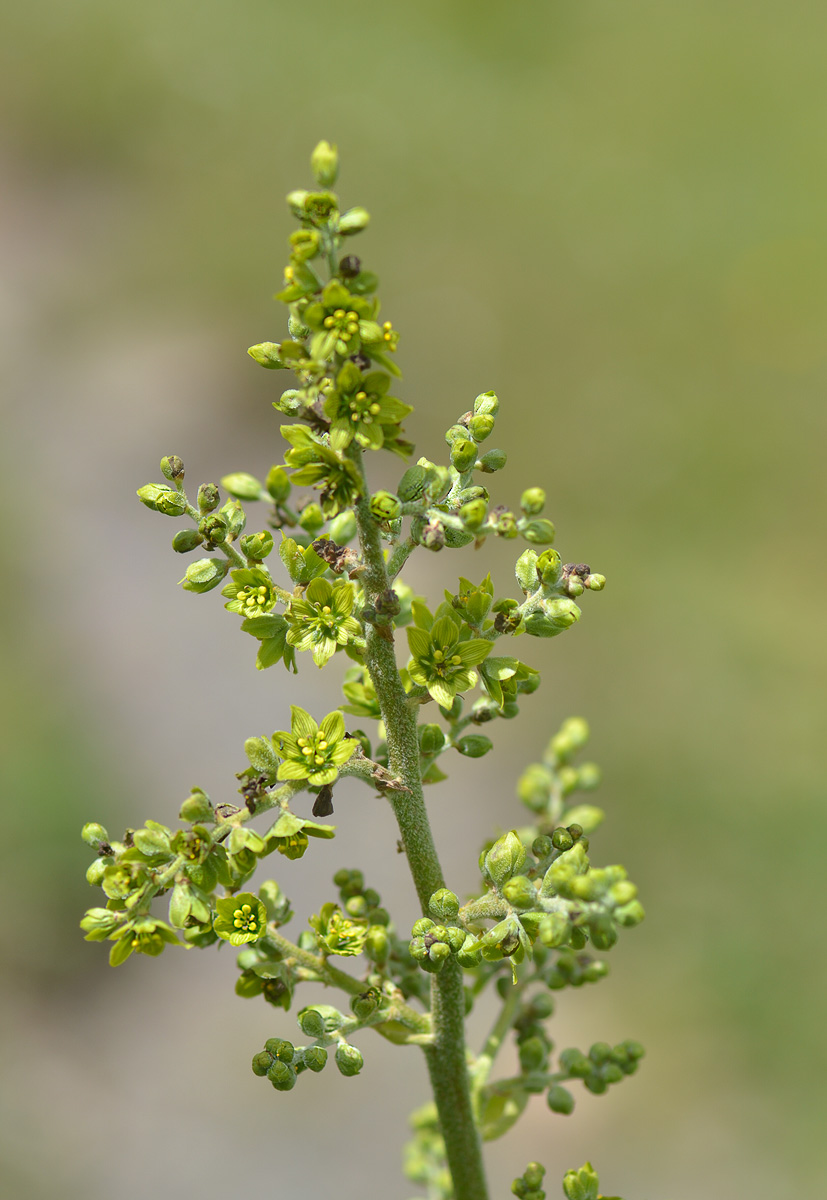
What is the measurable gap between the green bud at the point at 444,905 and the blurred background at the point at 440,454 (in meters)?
5.63

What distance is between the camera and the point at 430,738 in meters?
2.13

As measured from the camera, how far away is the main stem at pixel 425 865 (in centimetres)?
188

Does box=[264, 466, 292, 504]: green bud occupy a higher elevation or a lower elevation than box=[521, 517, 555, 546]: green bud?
higher

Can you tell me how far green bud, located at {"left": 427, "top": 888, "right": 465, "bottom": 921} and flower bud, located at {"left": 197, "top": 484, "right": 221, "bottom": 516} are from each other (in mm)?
934

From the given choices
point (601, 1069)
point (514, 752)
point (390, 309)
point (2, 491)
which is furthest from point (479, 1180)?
point (390, 309)

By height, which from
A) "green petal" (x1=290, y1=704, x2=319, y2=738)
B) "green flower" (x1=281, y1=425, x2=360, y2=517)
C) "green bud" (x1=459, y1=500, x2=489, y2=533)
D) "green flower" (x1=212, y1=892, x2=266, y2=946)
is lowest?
"green flower" (x1=212, y1=892, x2=266, y2=946)

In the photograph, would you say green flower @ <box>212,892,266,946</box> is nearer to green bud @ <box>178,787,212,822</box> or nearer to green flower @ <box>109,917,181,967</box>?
green flower @ <box>109,917,181,967</box>

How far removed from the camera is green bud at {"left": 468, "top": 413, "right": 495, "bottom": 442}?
199 centimetres

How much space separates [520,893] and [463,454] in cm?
88

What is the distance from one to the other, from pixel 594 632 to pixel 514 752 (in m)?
1.39

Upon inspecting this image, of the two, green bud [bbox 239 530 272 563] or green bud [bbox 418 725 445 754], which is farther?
green bud [bbox 418 725 445 754]

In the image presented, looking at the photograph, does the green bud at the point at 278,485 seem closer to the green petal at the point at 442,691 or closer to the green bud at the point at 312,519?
the green bud at the point at 312,519

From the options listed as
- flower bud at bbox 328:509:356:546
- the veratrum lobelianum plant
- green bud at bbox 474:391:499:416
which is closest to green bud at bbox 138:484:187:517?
the veratrum lobelianum plant

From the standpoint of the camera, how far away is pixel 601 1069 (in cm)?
258
